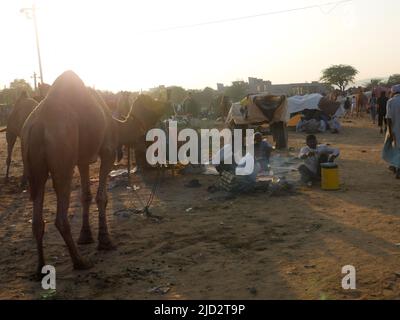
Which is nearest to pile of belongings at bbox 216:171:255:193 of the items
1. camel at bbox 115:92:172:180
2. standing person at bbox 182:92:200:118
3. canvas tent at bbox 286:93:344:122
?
camel at bbox 115:92:172:180

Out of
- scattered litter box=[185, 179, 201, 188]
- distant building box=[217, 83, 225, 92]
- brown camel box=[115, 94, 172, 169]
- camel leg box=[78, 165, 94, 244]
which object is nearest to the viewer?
camel leg box=[78, 165, 94, 244]

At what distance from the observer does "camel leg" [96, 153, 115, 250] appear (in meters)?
6.18

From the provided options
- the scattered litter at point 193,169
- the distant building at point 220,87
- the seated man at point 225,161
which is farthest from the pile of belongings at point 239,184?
the distant building at point 220,87

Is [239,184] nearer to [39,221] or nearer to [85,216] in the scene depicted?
→ [85,216]

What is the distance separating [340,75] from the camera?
65250mm

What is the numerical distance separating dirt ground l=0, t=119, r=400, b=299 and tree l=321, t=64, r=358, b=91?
194ft

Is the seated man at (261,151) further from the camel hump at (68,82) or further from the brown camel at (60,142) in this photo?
the camel hump at (68,82)

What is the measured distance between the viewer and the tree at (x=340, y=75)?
65.2 m

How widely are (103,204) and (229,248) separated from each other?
1877 millimetres

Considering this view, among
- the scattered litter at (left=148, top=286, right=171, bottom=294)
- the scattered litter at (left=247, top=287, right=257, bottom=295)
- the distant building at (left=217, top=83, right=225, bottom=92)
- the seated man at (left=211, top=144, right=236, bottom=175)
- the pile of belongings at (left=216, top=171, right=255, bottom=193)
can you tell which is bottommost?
A: the scattered litter at (left=148, top=286, right=171, bottom=294)

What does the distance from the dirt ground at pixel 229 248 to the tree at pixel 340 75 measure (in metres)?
59.1

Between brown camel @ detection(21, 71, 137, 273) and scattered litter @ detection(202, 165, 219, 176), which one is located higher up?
brown camel @ detection(21, 71, 137, 273)

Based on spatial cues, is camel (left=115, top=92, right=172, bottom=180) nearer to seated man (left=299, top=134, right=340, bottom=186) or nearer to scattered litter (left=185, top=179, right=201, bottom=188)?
scattered litter (left=185, top=179, right=201, bottom=188)
